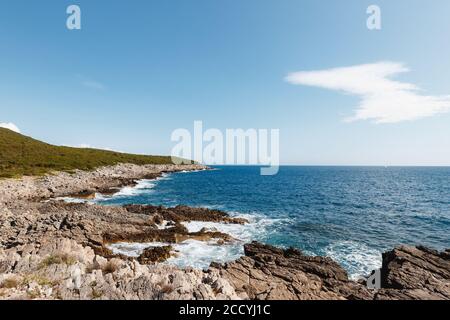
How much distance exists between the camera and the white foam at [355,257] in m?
22.2

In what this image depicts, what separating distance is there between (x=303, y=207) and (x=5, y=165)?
276ft

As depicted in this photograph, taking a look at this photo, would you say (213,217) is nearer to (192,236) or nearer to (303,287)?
(192,236)

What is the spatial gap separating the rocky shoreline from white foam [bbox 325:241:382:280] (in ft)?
7.09

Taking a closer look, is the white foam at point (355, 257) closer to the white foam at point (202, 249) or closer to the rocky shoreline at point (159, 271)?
the rocky shoreline at point (159, 271)

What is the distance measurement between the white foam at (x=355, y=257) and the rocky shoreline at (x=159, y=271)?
7.09 ft

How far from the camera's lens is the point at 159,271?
14688 mm

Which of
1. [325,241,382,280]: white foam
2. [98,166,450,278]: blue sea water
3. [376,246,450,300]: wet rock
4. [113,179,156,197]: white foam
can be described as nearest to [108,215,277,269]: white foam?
[98,166,450,278]: blue sea water

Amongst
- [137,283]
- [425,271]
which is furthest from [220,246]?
[425,271]

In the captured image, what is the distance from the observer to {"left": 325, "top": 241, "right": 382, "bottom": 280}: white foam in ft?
72.8

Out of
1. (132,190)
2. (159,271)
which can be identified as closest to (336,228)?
(159,271)

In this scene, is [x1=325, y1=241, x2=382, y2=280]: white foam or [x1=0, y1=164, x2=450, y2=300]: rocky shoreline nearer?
[x1=0, y1=164, x2=450, y2=300]: rocky shoreline

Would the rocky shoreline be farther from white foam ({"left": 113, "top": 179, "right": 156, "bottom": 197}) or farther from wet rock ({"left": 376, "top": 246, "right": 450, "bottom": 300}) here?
white foam ({"left": 113, "top": 179, "right": 156, "bottom": 197})

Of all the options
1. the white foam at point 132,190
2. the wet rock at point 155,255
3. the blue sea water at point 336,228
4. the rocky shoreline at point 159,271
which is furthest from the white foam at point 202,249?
the white foam at point 132,190

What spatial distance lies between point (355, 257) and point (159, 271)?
19811mm
